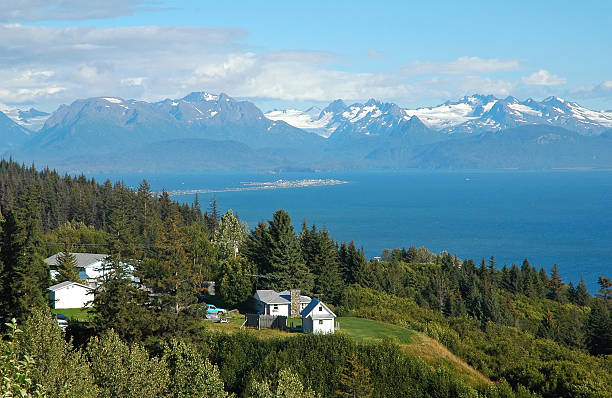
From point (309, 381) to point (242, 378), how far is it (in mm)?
5086

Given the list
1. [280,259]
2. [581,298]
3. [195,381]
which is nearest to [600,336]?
[581,298]

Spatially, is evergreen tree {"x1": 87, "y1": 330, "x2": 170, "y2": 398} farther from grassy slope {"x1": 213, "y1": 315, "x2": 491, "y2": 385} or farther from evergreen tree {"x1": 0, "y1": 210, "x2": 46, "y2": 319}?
grassy slope {"x1": 213, "y1": 315, "x2": 491, "y2": 385}

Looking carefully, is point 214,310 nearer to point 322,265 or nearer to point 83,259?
point 322,265

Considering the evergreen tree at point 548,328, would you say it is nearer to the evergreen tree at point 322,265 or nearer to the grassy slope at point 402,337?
the evergreen tree at point 322,265

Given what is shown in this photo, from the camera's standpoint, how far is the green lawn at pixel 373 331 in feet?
165

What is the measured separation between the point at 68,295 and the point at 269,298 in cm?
2548

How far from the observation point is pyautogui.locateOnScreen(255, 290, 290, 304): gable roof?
58916 millimetres

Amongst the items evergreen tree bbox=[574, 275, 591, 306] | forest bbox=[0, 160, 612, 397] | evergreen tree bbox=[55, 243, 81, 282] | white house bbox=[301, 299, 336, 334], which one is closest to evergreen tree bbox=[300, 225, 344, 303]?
forest bbox=[0, 160, 612, 397]

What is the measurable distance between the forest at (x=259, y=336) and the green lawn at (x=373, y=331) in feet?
8.61

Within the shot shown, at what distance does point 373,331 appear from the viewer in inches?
2106

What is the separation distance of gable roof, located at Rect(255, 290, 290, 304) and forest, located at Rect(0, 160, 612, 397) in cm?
508

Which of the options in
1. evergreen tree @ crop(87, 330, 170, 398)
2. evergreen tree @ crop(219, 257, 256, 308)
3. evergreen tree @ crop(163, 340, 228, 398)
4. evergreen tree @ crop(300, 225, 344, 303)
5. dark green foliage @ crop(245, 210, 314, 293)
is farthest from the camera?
evergreen tree @ crop(300, 225, 344, 303)

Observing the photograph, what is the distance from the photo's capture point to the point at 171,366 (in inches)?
1487

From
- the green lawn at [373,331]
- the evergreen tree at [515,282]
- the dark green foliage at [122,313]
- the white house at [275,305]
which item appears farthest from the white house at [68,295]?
the evergreen tree at [515,282]
